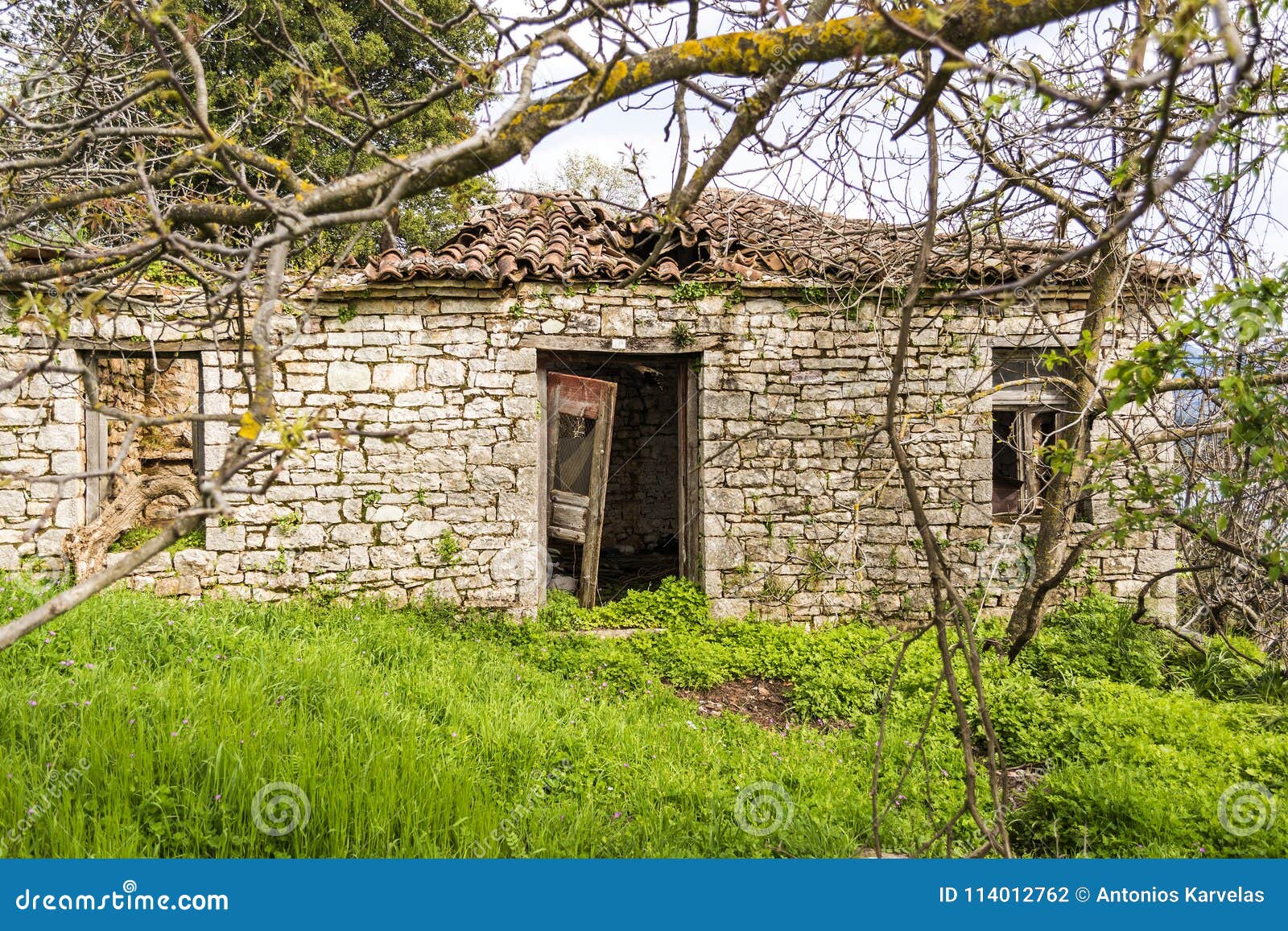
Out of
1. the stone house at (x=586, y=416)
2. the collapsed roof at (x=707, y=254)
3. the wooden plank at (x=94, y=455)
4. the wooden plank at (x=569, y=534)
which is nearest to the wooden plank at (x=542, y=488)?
the stone house at (x=586, y=416)

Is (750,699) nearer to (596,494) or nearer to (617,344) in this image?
(596,494)

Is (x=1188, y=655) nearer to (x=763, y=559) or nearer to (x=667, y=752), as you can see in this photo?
(x=763, y=559)

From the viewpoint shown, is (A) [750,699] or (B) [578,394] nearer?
(A) [750,699]

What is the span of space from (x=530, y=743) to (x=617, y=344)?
3452 millimetres

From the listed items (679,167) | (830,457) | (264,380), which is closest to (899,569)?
(830,457)

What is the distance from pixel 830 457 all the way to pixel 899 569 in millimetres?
1144

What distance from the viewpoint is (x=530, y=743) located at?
3.80 meters

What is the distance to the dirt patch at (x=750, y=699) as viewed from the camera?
16.7 feet

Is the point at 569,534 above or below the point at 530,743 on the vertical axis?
above

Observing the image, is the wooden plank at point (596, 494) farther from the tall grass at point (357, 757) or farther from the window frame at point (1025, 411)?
the window frame at point (1025, 411)

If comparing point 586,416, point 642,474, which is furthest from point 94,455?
point 642,474

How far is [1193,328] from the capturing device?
2.28m

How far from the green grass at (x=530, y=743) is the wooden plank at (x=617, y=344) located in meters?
2.41

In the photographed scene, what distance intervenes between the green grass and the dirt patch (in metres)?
0.12
